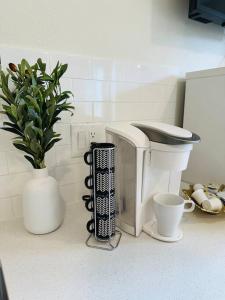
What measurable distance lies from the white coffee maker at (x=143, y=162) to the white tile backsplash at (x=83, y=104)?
7.7 inches

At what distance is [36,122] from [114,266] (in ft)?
1.27

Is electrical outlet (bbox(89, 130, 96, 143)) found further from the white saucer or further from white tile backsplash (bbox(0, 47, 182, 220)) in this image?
the white saucer

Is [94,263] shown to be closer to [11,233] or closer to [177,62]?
[11,233]

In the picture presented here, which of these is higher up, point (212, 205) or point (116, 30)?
point (116, 30)

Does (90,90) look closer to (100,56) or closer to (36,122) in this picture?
(100,56)

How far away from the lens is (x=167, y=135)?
0.58m

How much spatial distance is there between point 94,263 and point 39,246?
16 cm

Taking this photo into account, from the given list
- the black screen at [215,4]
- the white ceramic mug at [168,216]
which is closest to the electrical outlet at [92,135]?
the white ceramic mug at [168,216]

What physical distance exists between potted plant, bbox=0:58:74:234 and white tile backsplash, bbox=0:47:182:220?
0.38ft

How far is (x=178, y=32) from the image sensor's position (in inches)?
39.3

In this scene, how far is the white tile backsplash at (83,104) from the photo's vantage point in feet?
2.26

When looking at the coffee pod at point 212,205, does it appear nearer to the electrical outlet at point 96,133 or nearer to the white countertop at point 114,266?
the white countertop at point 114,266

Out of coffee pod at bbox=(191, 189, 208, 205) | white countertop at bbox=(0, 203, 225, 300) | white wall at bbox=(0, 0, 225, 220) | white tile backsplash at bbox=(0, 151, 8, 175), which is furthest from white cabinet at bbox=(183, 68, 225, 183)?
white tile backsplash at bbox=(0, 151, 8, 175)

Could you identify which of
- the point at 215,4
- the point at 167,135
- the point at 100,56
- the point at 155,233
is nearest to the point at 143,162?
the point at 167,135
